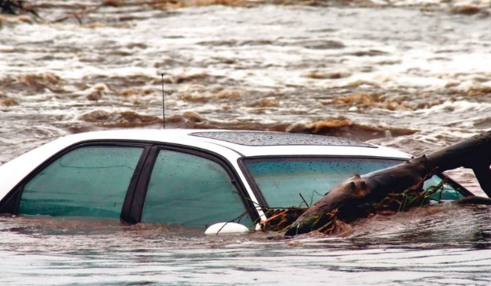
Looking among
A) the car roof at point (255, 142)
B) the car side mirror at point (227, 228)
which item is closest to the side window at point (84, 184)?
the car roof at point (255, 142)

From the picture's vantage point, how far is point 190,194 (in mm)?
4395

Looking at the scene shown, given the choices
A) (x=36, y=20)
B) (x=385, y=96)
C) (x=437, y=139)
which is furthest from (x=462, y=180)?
(x=36, y=20)

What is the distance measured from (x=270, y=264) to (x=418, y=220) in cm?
137

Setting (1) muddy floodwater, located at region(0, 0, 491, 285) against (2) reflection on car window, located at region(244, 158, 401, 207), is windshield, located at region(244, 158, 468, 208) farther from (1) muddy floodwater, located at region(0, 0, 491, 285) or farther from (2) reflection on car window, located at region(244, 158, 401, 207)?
(1) muddy floodwater, located at region(0, 0, 491, 285)

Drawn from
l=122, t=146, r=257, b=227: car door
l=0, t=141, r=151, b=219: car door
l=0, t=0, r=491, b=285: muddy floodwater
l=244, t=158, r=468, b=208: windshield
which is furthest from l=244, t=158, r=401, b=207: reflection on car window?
l=0, t=141, r=151, b=219: car door

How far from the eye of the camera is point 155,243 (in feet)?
13.5

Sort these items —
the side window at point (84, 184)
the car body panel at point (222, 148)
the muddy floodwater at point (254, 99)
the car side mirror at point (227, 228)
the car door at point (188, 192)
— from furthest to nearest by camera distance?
the side window at point (84, 184), the car body panel at point (222, 148), the car door at point (188, 192), the car side mirror at point (227, 228), the muddy floodwater at point (254, 99)

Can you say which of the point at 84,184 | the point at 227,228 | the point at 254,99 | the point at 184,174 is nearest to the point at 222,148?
the point at 184,174

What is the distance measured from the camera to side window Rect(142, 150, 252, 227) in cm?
429

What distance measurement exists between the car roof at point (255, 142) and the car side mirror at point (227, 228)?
17.0 inches

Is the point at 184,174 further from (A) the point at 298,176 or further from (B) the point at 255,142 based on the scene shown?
(A) the point at 298,176

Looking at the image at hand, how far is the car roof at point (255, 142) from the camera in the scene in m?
4.54

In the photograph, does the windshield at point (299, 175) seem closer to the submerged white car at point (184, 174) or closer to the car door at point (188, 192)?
the submerged white car at point (184, 174)

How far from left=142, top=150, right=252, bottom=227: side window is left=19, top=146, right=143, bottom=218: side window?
20 centimetres
